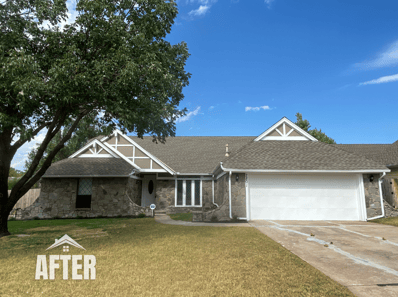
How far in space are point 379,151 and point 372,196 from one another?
10.5 metres

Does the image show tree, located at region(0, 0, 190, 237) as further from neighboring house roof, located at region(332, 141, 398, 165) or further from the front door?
neighboring house roof, located at region(332, 141, 398, 165)

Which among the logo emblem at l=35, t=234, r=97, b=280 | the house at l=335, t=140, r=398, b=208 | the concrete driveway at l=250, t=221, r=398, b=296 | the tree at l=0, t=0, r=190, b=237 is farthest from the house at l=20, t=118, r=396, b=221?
the logo emblem at l=35, t=234, r=97, b=280

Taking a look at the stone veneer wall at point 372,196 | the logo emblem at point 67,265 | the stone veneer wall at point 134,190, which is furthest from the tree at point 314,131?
the logo emblem at point 67,265

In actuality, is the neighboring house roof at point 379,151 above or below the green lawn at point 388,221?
above

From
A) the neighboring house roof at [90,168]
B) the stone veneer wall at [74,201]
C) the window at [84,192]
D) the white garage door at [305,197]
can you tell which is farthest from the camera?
the window at [84,192]

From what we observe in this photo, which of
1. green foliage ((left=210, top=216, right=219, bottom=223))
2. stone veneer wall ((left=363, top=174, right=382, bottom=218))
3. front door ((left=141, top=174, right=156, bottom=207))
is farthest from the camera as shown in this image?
front door ((left=141, top=174, right=156, bottom=207))

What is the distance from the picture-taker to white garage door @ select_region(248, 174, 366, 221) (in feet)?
42.1

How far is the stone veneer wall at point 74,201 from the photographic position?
15.9 meters

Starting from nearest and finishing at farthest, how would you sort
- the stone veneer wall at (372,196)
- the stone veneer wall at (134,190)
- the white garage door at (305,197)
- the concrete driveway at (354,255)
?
the concrete driveway at (354,255), the stone veneer wall at (372,196), the white garage door at (305,197), the stone veneer wall at (134,190)

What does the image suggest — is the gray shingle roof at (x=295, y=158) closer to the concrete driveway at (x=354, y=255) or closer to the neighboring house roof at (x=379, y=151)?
the neighboring house roof at (x=379, y=151)

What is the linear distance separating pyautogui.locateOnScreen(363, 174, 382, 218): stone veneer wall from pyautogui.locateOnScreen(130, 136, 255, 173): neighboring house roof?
1003 cm

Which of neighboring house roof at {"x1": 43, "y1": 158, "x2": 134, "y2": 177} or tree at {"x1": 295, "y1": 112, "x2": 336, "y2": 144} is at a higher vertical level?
tree at {"x1": 295, "y1": 112, "x2": 336, "y2": 144}

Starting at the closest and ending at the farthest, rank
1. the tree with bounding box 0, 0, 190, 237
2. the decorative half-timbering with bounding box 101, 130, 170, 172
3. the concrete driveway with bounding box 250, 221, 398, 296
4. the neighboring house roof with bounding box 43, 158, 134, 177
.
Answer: the concrete driveway with bounding box 250, 221, 398, 296 → the tree with bounding box 0, 0, 190, 237 → the neighboring house roof with bounding box 43, 158, 134, 177 → the decorative half-timbering with bounding box 101, 130, 170, 172

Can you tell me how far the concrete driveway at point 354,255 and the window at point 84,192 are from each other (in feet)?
41.3
